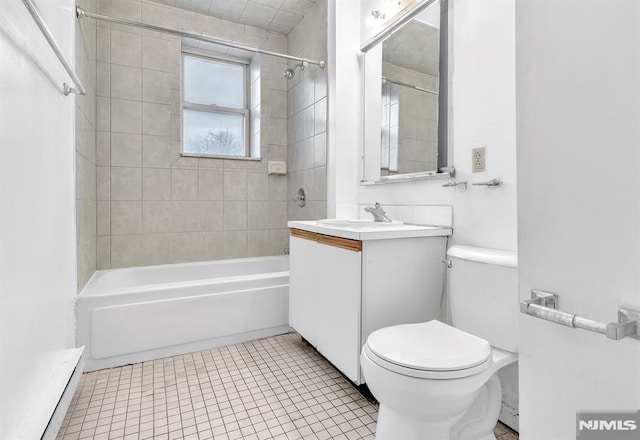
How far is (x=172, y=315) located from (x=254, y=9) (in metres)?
2.36

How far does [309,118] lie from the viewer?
9.00 feet

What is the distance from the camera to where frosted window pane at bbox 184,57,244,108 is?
299cm

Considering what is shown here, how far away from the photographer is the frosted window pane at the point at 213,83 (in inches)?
118

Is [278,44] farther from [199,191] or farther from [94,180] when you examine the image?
[94,180]

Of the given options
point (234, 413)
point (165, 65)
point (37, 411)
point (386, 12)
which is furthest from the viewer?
point (165, 65)

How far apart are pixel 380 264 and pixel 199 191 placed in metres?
1.92

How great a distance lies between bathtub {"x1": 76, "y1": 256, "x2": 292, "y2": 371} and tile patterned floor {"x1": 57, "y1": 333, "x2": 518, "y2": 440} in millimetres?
91

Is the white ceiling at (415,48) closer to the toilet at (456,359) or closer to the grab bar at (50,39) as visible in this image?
the toilet at (456,359)

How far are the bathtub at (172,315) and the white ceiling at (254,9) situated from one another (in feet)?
6.80

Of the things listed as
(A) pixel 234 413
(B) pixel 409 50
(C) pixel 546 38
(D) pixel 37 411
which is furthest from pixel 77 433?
(B) pixel 409 50

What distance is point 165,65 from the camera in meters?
2.70

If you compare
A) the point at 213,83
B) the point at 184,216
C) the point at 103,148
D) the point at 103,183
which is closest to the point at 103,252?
the point at 103,183

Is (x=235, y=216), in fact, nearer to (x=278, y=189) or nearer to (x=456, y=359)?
(x=278, y=189)

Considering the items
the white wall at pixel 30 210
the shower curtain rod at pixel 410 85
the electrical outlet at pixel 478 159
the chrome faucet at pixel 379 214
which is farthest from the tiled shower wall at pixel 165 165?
the electrical outlet at pixel 478 159
